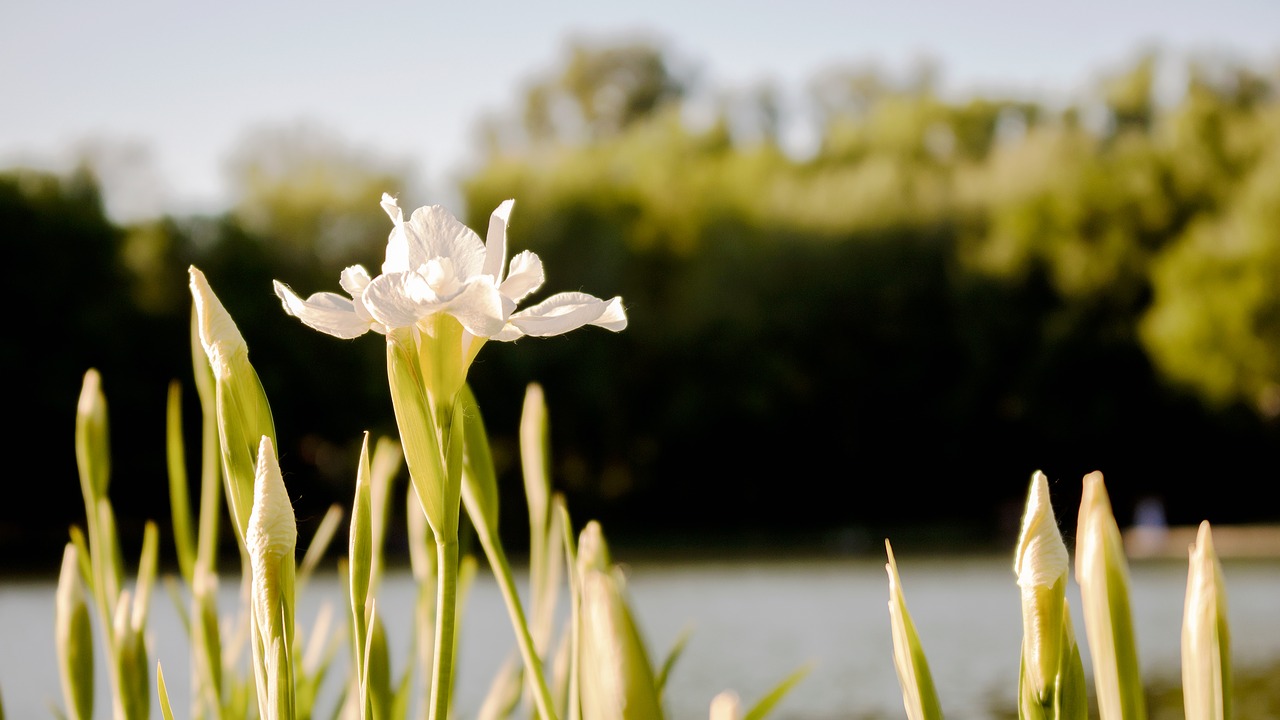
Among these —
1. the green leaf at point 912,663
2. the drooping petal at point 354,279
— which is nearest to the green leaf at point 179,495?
the drooping petal at point 354,279

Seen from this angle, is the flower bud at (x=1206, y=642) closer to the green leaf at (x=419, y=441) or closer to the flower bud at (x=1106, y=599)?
the flower bud at (x=1106, y=599)

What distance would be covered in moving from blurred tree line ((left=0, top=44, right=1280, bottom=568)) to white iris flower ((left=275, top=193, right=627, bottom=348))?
641 inches

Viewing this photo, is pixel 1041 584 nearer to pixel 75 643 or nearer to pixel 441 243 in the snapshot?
pixel 441 243

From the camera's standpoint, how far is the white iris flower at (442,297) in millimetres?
659

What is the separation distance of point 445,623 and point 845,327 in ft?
68.1

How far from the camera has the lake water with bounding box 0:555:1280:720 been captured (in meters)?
4.94

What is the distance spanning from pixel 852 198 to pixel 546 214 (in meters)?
5.21

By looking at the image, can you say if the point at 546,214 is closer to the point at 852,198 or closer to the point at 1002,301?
the point at 852,198

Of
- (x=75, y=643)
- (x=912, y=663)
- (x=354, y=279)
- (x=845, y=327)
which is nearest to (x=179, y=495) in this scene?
(x=75, y=643)

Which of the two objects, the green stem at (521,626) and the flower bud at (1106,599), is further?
the green stem at (521,626)

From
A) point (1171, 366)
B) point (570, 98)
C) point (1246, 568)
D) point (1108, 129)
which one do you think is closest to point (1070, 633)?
point (1246, 568)

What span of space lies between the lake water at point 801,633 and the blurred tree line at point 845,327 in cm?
651

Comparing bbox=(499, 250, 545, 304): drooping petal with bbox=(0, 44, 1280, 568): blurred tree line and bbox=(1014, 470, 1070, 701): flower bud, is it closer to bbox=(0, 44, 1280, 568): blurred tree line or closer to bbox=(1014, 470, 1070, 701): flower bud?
bbox=(1014, 470, 1070, 701): flower bud

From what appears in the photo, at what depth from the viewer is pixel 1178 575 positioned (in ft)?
36.2
